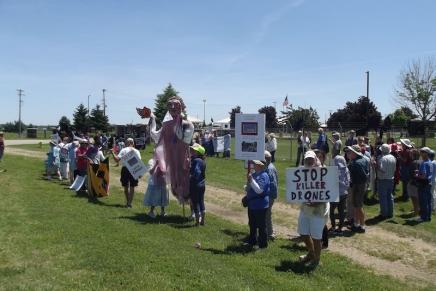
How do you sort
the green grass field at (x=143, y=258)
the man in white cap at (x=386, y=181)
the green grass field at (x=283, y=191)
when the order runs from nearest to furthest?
the green grass field at (x=143, y=258) → the green grass field at (x=283, y=191) → the man in white cap at (x=386, y=181)

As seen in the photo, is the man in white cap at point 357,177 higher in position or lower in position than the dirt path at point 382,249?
higher

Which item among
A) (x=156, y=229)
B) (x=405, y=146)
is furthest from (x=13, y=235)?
(x=405, y=146)

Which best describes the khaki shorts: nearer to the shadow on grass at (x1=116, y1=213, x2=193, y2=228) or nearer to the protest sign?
the shadow on grass at (x1=116, y1=213, x2=193, y2=228)

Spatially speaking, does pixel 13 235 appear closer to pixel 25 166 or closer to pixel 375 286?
pixel 375 286

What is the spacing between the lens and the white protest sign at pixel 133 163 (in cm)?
1308

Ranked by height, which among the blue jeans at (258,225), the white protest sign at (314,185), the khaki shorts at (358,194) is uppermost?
the white protest sign at (314,185)

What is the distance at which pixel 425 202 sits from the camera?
42.0 feet

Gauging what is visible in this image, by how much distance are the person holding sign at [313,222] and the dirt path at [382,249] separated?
126 cm

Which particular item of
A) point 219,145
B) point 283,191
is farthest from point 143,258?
point 219,145

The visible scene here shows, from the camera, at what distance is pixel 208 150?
32219mm

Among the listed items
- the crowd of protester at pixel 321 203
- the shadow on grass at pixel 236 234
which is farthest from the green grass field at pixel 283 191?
the shadow on grass at pixel 236 234

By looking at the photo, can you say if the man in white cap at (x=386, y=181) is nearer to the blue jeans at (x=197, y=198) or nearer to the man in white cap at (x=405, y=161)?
the man in white cap at (x=405, y=161)

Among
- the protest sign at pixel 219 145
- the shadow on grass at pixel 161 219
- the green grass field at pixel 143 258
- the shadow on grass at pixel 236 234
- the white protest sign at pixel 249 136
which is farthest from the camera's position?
the protest sign at pixel 219 145

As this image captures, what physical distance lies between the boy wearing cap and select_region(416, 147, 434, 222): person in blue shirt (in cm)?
554
